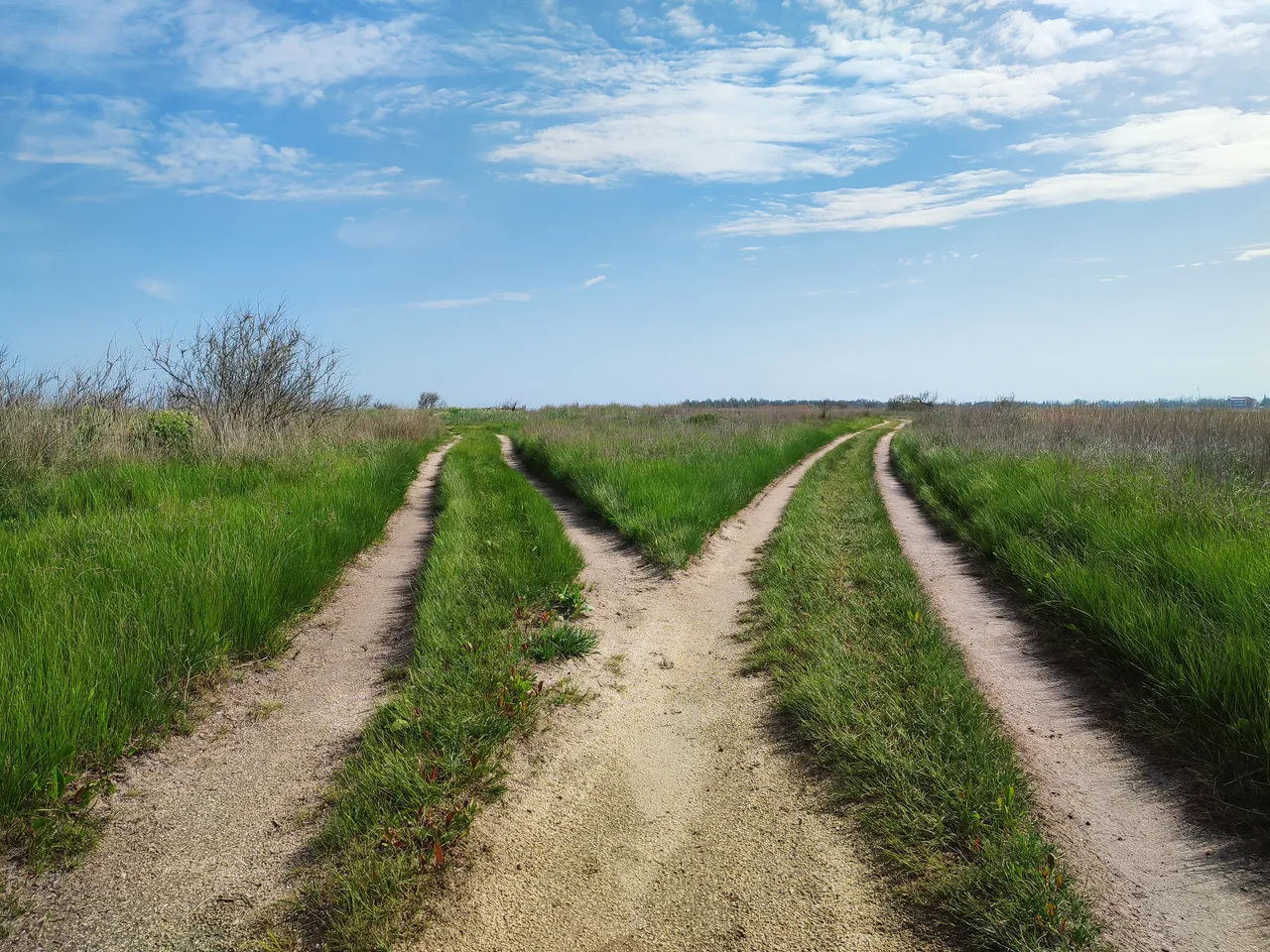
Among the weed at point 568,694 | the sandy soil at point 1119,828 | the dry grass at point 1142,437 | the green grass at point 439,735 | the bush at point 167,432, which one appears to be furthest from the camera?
the bush at point 167,432

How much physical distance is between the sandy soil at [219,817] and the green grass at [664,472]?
A: 395 centimetres

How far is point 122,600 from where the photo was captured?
4652 millimetres

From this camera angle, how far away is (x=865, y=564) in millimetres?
7219

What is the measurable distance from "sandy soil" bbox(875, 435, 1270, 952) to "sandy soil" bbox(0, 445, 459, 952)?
3.33m

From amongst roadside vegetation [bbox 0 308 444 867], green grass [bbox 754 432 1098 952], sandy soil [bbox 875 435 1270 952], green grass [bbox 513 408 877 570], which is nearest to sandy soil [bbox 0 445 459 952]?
roadside vegetation [bbox 0 308 444 867]

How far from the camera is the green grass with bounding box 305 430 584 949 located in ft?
8.84

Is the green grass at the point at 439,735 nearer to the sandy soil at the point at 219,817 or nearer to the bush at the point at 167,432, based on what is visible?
the sandy soil at the point at 219,817

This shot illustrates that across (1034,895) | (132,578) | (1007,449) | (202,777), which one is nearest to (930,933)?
(1034,895)

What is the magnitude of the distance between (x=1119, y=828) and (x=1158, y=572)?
10.3ft

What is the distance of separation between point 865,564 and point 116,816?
6268 millimetres

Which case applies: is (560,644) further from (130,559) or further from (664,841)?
(130,559)

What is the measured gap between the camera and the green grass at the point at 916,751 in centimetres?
259

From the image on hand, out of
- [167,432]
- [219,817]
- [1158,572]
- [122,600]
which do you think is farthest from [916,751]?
[167,432]

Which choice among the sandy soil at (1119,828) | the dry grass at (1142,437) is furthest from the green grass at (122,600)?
the dry grass at (1142,437)
